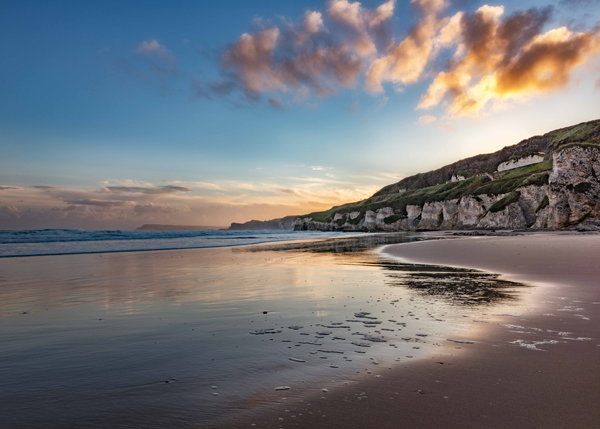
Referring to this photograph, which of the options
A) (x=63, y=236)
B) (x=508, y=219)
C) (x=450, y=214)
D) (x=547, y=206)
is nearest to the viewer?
(x=63, y=236)

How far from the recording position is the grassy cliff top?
84.5m

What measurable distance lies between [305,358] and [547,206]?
244ft

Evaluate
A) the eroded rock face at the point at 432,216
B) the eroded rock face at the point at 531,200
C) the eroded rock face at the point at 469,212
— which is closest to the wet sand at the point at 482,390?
the eroded rock face at the point at 531,200

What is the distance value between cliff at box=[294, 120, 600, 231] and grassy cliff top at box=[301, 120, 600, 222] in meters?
0.30

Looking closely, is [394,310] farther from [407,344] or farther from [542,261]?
[542,261]

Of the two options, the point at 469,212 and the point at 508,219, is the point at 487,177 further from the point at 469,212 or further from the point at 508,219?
the point at 508,219

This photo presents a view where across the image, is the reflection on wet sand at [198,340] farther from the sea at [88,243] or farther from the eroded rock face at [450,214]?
the eroded rock face at [450,214]

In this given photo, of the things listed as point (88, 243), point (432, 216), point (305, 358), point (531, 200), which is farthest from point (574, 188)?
point (88, 243)

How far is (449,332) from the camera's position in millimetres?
4938

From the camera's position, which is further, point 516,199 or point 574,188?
point 516,199

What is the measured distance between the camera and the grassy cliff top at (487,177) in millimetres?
84500

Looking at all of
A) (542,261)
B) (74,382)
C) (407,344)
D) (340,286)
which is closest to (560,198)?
(542,261)

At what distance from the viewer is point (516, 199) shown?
2793 inches

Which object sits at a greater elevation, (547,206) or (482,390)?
(547,206)
